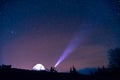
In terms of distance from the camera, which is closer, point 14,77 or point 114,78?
point 14,77

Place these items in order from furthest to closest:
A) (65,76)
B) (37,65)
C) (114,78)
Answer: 1. (37,65)
2. (114,78)
3. (65,76)

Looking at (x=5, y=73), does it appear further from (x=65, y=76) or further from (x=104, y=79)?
(x=104, y=79)

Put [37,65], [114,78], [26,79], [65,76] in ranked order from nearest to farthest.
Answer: [26,79], [65,76], [114,78], [37,65]

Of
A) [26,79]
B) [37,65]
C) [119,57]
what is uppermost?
[119,57]

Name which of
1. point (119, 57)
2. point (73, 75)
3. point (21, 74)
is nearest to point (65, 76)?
point (73, 75)

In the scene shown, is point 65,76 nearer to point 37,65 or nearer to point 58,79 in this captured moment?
point 58,79

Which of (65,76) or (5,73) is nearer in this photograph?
(5,73)

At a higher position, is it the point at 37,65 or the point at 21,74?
the point at 37,65

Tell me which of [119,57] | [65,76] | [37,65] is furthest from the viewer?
[119,57]

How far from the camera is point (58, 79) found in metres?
25.1

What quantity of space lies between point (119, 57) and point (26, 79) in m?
58.7

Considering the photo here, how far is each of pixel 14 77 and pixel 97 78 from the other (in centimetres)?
937

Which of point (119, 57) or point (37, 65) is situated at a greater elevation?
point (119, 57)

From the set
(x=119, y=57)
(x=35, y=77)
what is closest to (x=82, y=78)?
(x=35, y=77)
